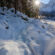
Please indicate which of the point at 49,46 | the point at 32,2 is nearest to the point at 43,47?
the point at 49,46

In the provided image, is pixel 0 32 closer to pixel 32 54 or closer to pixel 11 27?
pixel 11 27

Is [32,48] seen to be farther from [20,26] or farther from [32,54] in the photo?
[20,26]

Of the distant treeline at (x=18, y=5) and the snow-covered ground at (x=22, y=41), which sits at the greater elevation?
the distant treeline at (x=18, y=5)

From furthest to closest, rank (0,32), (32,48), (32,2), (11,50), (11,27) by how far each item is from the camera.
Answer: (32,2) < (11,27) < (0,32) < (32,48) < (11,50)

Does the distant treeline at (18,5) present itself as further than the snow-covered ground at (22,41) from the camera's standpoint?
Yes

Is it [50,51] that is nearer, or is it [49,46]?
[50,51]

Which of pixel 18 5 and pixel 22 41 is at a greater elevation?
pixel 18 5

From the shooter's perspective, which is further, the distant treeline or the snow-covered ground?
the distant treeline

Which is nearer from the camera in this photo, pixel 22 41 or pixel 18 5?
pixel 22 41

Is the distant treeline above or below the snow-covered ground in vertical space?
above

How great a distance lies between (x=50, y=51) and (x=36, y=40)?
0.68 meters

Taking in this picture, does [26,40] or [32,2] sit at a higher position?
[32,2]

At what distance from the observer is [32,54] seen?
256cm

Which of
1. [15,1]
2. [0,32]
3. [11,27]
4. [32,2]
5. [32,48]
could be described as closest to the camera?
[32,48]
